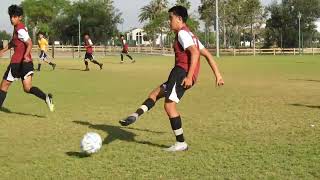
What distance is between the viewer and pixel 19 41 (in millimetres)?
10242

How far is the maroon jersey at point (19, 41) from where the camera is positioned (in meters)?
10.1

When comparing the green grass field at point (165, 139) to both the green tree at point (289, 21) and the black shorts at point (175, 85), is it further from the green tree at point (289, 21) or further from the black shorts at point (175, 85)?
the green tree at point (289, 21)

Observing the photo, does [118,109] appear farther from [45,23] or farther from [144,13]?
[45,23]

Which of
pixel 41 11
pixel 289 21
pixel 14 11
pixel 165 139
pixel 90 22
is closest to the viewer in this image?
pixel 165 139

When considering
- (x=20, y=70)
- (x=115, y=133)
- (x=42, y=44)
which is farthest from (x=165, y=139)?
(x=42, y=44)

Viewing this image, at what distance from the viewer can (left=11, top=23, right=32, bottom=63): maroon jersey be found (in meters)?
10.1

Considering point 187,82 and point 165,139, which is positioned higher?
point 187,82

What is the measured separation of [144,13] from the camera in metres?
95.4

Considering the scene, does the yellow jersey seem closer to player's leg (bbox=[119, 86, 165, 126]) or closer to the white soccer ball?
player's leg (bbox=[119, 86, 165, 126])


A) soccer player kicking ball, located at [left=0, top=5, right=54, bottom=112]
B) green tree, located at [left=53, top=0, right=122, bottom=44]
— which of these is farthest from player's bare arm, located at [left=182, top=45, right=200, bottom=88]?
green tree, located at [left=53, top=0, right=122, bottom=44]

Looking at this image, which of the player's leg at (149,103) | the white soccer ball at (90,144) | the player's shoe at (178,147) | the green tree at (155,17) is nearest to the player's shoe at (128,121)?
the player's leg at (149,103)

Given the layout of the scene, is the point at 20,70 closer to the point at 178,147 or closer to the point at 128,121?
the point at 128,121

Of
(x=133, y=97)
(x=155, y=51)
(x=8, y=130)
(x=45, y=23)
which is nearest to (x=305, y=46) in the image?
(x=155, y=51)

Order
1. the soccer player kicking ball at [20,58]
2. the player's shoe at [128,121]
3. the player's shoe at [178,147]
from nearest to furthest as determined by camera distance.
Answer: the player's shoe at [128,121]
the player's shoe at [178,147]
the soccer player kicking ball at [20,58]
